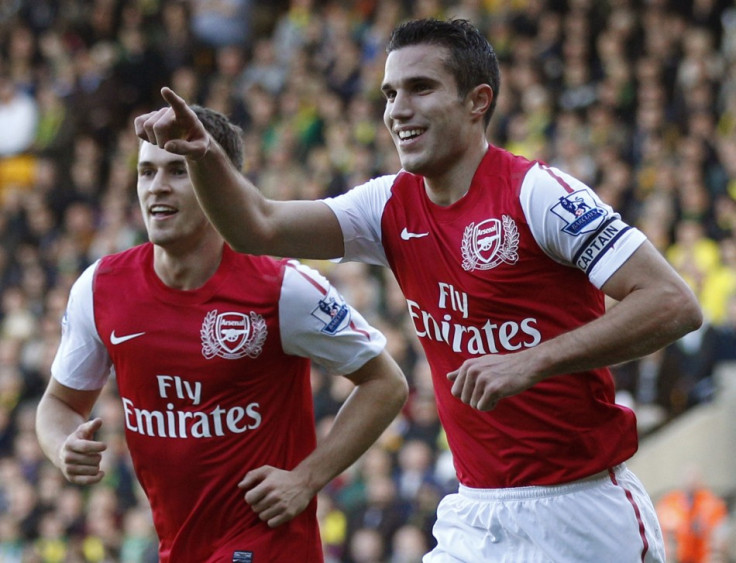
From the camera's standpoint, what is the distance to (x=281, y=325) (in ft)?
17.7

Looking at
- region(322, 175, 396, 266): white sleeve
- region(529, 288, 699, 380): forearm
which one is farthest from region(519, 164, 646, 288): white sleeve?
region(322, 175, 396, 266): white sleeve

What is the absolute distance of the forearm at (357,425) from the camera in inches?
213

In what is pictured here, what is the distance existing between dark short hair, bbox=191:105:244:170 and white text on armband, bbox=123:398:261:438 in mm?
1056

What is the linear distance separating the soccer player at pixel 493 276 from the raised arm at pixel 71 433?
3.37ft

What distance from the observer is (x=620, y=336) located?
4359mm

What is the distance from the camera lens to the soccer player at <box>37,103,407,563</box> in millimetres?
5352

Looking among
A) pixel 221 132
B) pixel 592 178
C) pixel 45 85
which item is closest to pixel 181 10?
pixel 45 85

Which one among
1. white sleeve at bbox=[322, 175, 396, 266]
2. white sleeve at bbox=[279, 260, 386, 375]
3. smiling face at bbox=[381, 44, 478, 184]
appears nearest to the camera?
smiling face at bbox=[381, 44, 478, 184]

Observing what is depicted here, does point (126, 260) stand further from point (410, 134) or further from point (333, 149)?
point (333, 149)

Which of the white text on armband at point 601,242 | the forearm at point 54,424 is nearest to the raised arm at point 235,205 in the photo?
the white text on armband at point 601,242

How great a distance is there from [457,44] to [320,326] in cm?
126

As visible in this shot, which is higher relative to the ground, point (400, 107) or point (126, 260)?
point (400, 107)

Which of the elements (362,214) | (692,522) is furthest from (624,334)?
(692,522)

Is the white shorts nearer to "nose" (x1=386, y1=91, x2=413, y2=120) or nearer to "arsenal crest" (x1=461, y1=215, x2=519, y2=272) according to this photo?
"arsenal crest" (x1=461, y1=215, x2=519, y2=272)
